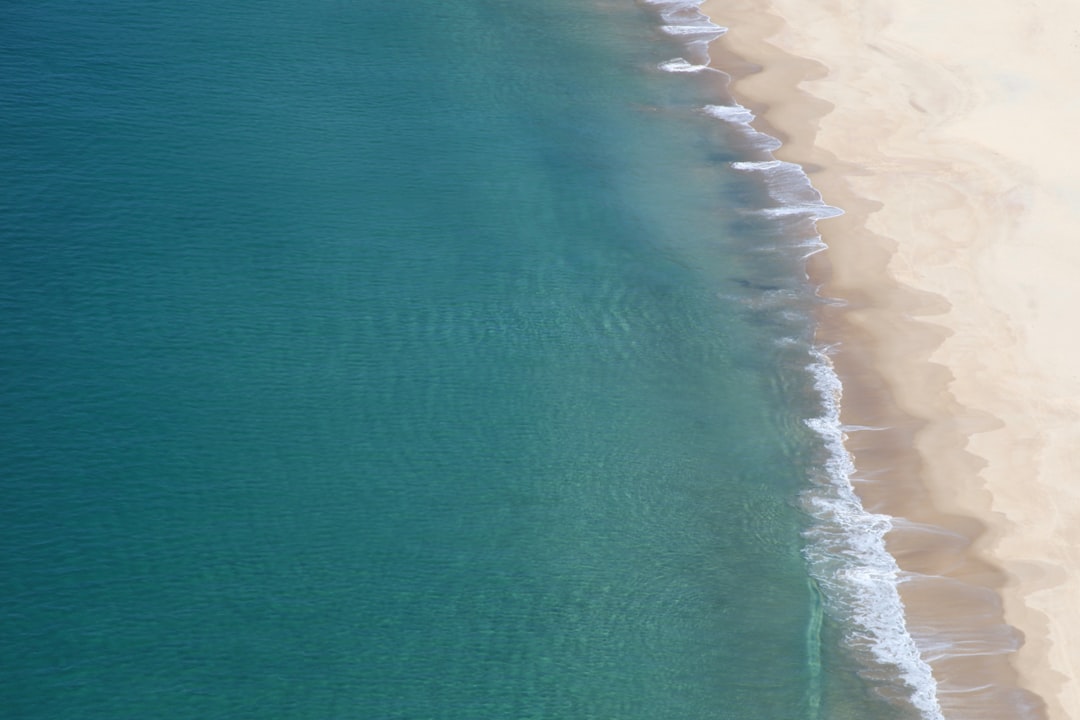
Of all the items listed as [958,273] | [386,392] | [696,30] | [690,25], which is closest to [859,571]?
[958,273]

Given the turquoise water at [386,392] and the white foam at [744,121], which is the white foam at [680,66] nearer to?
the turquoise water at [386,392]

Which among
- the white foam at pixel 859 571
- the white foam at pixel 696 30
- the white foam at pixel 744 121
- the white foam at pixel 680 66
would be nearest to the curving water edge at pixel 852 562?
the white foam at pixel 859 571

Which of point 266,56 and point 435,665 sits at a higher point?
point 266,56

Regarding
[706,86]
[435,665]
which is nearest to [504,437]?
[435,665]

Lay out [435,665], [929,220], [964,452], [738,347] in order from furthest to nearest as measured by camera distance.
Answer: [929,220] → [738,347] → [964,452] → [435,665]

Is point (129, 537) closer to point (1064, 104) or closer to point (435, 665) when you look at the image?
point (435, 665)

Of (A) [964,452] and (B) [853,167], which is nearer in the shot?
(A) [964,452]

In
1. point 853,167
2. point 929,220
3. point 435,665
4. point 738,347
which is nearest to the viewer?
point 435,665
